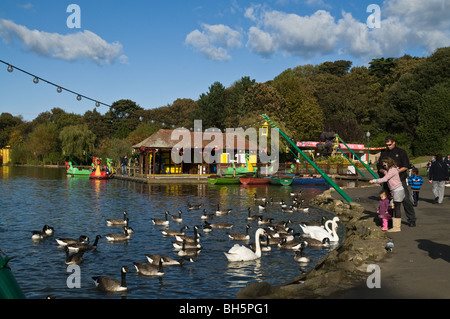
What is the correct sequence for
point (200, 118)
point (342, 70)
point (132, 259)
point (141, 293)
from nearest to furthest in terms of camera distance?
point (141, 293) < point (132, 259) < point (200, 118) < point (342, 70)

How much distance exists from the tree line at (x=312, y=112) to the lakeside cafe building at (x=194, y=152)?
6098mm

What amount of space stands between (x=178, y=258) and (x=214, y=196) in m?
21.2

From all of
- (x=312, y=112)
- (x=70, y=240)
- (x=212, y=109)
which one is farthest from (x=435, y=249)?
(x=212, y=109)

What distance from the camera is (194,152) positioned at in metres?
57.1

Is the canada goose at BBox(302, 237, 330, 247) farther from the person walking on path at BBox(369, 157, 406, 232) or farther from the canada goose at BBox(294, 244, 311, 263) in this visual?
the person walking on path at BBox(369, 157, 406, 232)

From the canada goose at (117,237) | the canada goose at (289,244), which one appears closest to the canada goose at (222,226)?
the canada goose at (117,237)

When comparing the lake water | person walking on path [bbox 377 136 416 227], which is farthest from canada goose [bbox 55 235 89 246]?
person walking on path [bbox 377 136 416 227]

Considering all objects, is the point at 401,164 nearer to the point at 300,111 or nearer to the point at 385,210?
the point at 385,210

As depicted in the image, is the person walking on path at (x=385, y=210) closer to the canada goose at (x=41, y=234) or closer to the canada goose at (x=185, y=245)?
the canada goose at (x=185, y=245)

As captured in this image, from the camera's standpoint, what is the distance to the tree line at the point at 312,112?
67.2 meters
